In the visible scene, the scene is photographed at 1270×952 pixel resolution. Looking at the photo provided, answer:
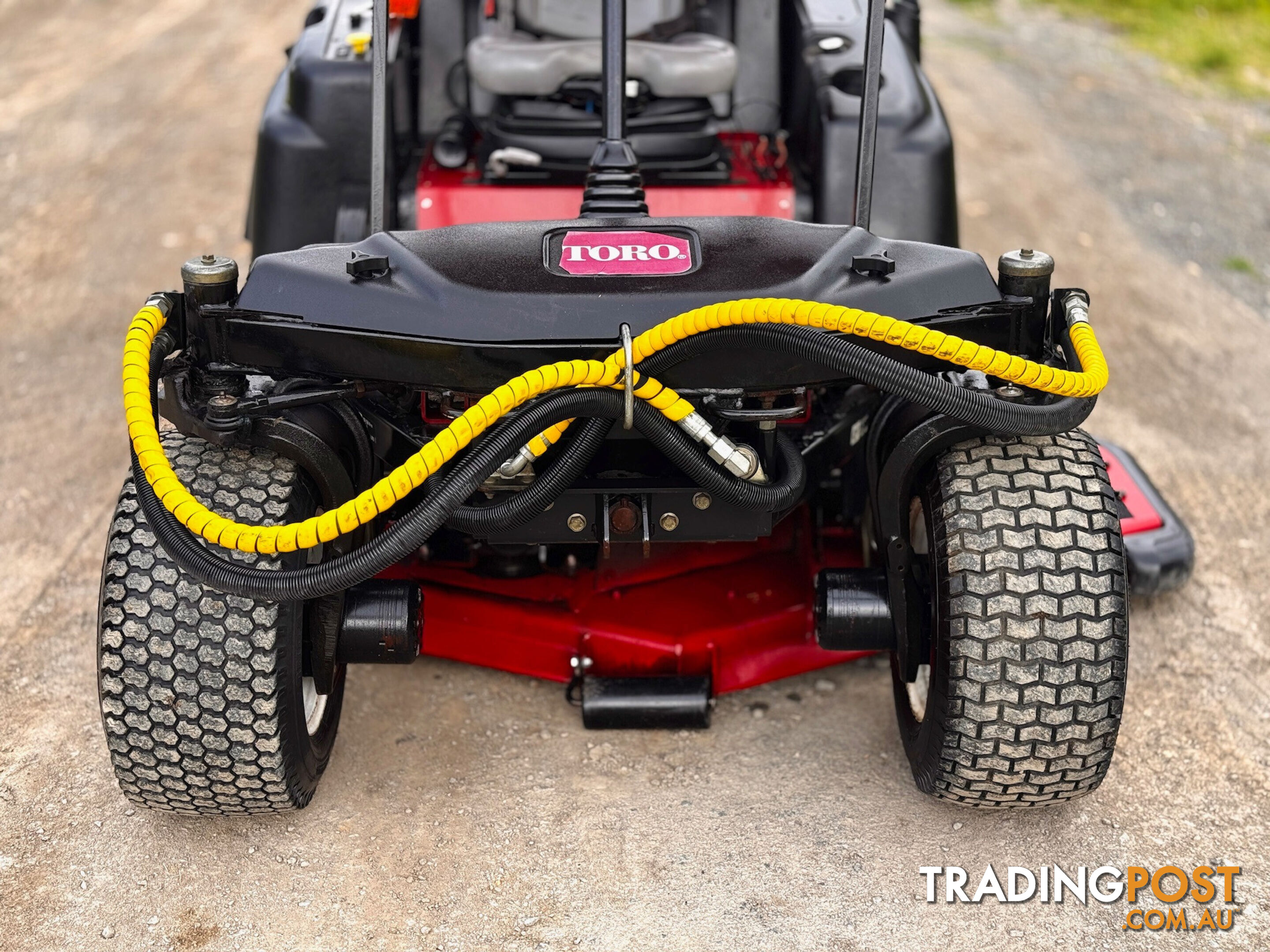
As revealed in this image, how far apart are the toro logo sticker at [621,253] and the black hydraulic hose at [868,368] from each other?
0.77 feet

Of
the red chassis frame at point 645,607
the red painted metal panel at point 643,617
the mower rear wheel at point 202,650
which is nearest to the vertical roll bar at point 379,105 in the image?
the red chassis frame at point 645,607

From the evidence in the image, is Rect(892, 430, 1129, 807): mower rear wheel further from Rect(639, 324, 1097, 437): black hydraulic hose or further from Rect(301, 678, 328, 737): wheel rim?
Rect(301, 678, 328, 737): wheel rim

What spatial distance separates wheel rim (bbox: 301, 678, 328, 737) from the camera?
2854 mm

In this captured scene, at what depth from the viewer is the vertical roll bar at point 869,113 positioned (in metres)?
2.94

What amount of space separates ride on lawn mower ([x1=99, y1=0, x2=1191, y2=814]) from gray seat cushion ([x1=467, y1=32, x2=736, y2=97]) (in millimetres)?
578

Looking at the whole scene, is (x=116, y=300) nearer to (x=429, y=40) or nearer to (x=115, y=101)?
(x=429, y=40)

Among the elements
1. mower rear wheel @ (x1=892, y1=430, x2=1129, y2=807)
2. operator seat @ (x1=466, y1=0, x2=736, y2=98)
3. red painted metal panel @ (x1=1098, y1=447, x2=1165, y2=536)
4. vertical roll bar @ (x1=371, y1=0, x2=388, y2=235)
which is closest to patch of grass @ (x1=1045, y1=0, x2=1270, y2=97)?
red painted metal panel @ (x1=1098, y1=447, x2=1165, y2=536)

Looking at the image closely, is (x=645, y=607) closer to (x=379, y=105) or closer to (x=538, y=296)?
(x=538, y=296)

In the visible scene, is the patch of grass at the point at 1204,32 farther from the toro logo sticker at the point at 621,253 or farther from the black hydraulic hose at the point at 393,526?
the black hydraulic hose at the point at 393,526

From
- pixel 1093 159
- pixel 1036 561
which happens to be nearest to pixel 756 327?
pixel 1036 561

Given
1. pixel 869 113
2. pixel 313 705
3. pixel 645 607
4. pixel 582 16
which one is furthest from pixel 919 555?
pixel 582 16

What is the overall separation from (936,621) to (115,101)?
6792mm

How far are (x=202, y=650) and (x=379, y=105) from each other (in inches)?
49.3

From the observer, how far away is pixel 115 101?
25.7 ft
